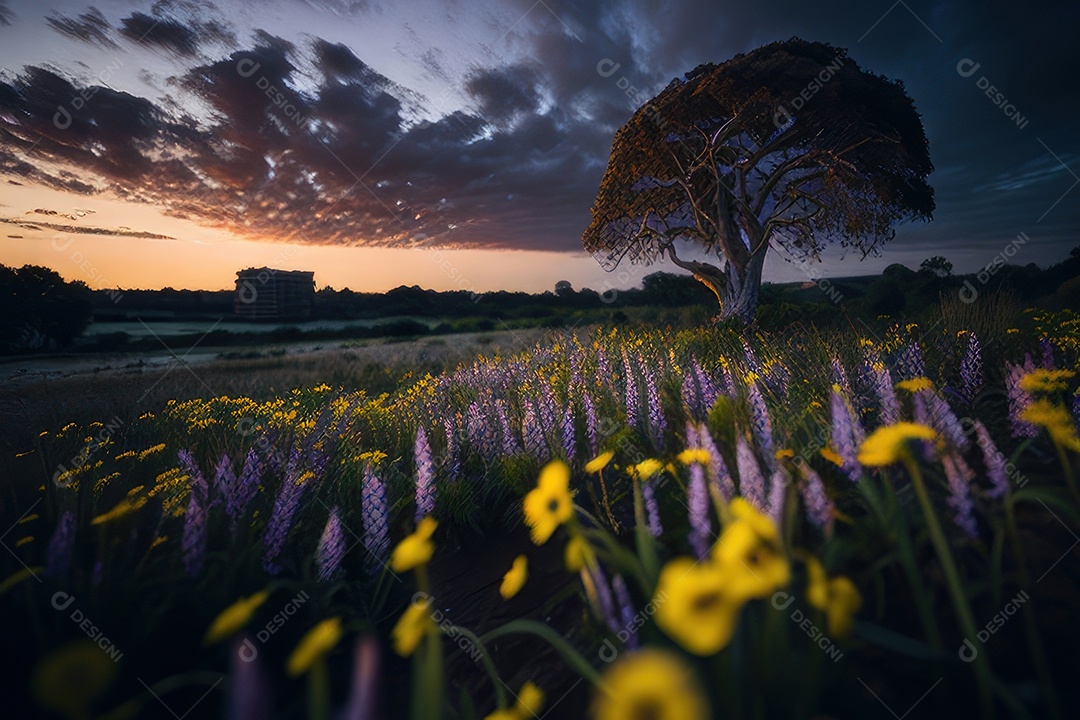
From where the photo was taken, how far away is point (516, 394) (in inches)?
216

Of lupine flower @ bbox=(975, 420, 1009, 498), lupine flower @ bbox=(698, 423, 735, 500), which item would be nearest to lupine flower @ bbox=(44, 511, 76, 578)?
lupine flower @ bbox=(698, 423, 735, 500)

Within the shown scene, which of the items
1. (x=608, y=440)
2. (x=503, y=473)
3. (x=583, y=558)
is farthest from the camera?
(x=503, y=473)

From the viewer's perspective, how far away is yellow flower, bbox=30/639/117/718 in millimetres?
806

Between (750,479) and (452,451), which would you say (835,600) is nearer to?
(750,479)

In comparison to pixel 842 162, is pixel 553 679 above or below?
below

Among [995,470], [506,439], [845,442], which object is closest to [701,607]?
[845,442]

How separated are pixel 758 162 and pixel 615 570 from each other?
14644mm

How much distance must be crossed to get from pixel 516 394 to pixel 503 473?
225 centimetres

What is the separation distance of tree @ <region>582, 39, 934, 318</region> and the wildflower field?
32.2ft

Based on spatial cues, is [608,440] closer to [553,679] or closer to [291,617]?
[553,679]

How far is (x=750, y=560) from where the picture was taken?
2.77 feet

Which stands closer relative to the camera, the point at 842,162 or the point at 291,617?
the point at 291,617

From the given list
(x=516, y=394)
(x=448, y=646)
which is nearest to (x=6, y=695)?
(x=448, y=646)

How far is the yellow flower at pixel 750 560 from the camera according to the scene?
2.33ft
